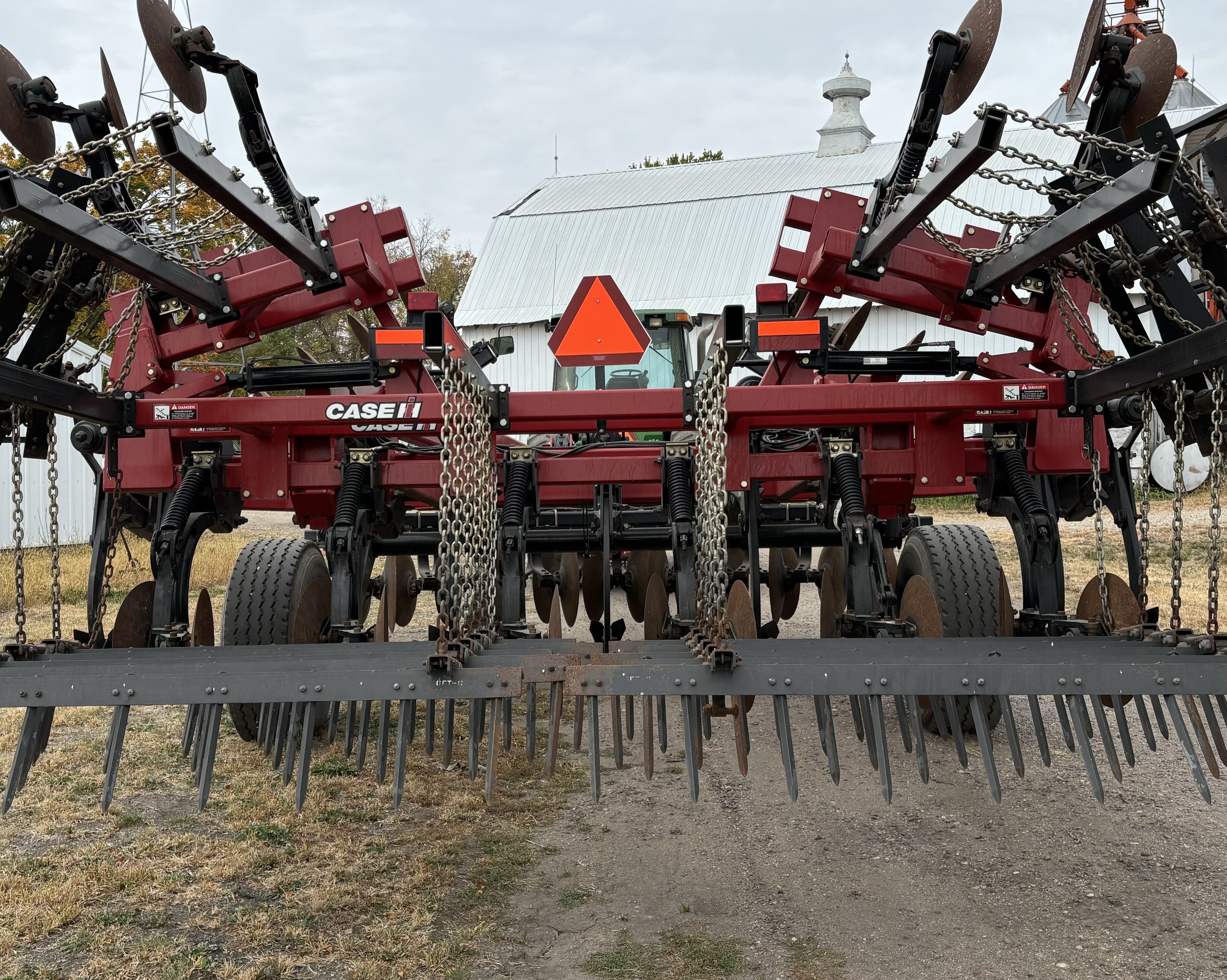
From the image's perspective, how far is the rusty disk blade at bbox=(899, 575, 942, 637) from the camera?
4.01 metres

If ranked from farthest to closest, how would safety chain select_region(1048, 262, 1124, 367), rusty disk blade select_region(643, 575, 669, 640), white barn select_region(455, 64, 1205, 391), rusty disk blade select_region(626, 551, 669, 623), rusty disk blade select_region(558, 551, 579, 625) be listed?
1. white barn select_region(455, 64, 1205, 391)
2. rusty disk blade select_region(558, 551, 579, 625)
3. rusty disk blade select_region(626, 551, 669, 623)
4. rusty disk blade select_region(643, 575, 669, 640)
5. safety chain select_region(1048, 262, 1124, 367)

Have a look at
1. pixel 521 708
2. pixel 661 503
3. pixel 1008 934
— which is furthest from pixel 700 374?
pixel 521 708

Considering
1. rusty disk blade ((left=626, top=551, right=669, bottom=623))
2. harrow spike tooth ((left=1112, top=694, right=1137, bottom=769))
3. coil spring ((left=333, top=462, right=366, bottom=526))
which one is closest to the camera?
harrow spike tooth ((left=1112, top=694, right=1137, bottom=769))

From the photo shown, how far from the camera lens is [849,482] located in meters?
4.29

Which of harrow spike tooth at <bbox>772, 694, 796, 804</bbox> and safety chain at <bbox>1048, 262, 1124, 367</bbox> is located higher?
safety chain at <bbox>1048, 262, 1124, 367</bbox>

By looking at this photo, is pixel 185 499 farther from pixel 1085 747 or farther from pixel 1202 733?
pixel 1202 733

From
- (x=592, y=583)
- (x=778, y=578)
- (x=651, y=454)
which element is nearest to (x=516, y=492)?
(x=651, y=454)

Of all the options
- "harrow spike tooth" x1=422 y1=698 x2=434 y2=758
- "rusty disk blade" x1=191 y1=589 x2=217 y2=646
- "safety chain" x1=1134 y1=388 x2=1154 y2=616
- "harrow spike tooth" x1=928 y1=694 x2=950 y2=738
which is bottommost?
"harrow spike tooth" x1=928 y1=694 x2=950 y2=738

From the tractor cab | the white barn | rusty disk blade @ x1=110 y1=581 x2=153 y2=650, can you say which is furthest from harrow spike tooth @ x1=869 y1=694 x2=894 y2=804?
the white barn

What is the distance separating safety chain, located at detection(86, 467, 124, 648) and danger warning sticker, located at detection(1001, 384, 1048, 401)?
9.98 ft

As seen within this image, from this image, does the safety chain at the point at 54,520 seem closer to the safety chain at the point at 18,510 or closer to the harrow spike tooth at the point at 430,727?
the safety chain at the point at 18,510

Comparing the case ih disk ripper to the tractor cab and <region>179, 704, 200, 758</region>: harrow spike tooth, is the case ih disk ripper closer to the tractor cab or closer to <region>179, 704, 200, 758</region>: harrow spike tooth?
<region>179, 704, 200, 758</region>: harrow spike tooth

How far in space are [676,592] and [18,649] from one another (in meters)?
2.18

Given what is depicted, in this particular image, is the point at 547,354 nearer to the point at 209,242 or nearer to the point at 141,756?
the point at 209,242
